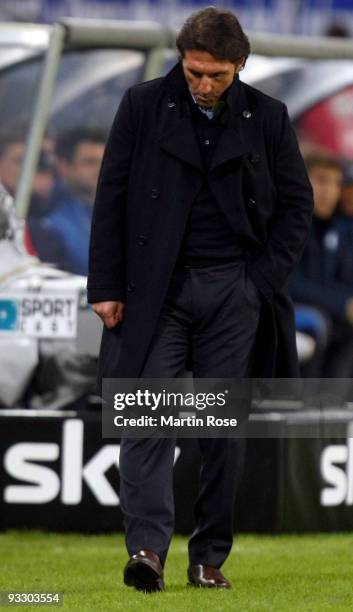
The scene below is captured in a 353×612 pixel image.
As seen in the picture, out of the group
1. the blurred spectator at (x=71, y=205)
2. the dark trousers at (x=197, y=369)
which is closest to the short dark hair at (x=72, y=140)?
the blurred spectator at (x=71, y=205)

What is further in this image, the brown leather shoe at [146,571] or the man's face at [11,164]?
the man's face at [11,164]

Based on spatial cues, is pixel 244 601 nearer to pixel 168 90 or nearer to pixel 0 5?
pixel 168 90

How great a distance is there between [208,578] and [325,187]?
13.8 feet

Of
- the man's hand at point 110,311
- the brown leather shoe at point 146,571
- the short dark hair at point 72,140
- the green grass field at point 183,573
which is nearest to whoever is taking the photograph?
the green grass field at point 183,573

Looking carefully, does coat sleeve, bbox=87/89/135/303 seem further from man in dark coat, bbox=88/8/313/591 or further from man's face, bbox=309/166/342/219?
man's face, bbox=309/166/342/219

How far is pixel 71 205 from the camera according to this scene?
807 centimetres

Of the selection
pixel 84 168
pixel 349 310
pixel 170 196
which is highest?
pixel 84 168

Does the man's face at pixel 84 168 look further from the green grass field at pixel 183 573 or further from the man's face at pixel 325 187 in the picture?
the green grass field at pixel 183 573

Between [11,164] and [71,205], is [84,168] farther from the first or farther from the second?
[11,164]

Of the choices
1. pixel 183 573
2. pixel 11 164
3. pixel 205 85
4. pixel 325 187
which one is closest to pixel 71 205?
pixel 11 164

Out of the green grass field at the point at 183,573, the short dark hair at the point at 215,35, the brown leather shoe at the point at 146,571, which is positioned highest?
the short dark hair at the point at 215,35

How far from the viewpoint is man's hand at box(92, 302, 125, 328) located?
5.03 meters

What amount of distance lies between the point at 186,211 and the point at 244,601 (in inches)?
47.0

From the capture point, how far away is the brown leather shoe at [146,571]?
4.91 metres
